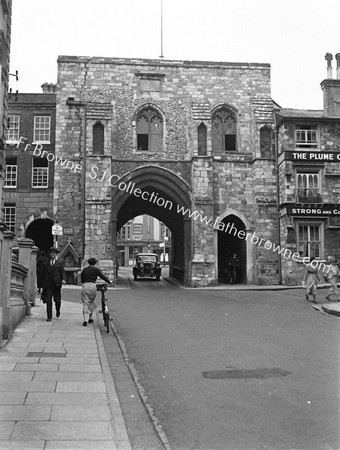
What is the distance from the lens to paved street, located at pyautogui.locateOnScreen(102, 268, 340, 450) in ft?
15.5

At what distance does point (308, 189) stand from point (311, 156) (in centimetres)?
159

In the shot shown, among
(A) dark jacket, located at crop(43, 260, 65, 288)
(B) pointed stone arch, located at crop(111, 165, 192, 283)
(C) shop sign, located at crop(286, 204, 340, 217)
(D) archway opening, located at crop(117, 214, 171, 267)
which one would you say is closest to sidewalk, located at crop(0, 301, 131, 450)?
(A) dark jacket, located at crop(43, 260, 65, 288)

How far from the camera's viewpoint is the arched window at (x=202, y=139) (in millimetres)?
26078

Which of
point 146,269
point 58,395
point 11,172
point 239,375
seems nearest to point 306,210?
point 146,269

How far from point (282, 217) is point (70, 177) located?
10607mm

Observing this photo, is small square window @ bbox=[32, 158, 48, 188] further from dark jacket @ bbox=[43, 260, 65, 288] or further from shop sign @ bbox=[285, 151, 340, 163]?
dark jacket @ bbox=[43, 260, 65, 288]

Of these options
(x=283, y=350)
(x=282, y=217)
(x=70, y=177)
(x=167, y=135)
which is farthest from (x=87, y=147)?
(x=283, y=350)

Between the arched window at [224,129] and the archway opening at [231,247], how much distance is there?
3.70 m

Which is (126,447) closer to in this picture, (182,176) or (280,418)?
(280,418)

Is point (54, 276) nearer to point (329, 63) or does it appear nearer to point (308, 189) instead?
point (308, 189)

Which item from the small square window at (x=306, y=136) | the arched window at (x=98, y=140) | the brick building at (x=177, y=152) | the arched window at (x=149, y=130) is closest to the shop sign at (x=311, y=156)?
the small square window at (x=306, y=136)

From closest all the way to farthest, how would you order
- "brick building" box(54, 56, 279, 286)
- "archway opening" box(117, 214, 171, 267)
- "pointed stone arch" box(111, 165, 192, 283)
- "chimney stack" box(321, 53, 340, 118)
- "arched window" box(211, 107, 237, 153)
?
"brick building" box(54, 56, 279, 286) → "pointed stone arch" box(111, 165, 192, 283) → "chimney stack" box(321, 53, 340, 118) → "arched window" box(211, 107, 237, 153) → "archway opening" box(117, 214, 171, 267)

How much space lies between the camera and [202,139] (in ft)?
85.6

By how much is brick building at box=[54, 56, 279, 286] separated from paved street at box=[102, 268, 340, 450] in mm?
11877
